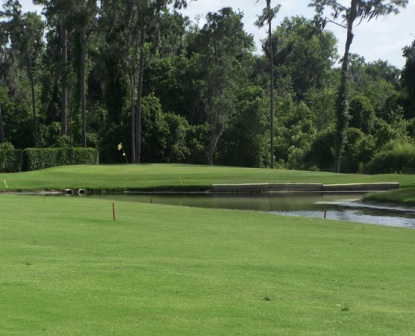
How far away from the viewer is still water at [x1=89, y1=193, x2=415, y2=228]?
35250 mm

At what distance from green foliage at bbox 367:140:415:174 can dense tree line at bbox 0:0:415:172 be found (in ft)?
1.40

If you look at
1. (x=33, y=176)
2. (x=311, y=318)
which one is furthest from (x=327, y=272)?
(x=33, y=176)

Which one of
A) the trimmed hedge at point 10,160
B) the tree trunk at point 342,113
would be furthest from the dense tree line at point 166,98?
the trimmed hedge at point 10,160

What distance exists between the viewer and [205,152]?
8356cm

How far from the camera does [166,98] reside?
292 feet

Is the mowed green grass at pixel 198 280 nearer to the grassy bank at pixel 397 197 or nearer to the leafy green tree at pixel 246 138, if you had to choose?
the grassy bank at pixel 397 197

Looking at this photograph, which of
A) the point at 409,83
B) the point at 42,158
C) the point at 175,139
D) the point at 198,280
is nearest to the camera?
the point at 198,280

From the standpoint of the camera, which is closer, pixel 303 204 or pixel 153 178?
pixel 303 204

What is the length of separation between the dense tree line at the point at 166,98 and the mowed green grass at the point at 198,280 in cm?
4524

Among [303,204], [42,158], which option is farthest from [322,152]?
[303,204]

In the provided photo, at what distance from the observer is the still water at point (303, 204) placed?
116ft

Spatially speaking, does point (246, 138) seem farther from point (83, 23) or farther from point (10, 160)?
point (10, 160)

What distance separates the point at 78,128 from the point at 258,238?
6407 centimetres

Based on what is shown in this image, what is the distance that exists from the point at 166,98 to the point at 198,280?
2996 inches
